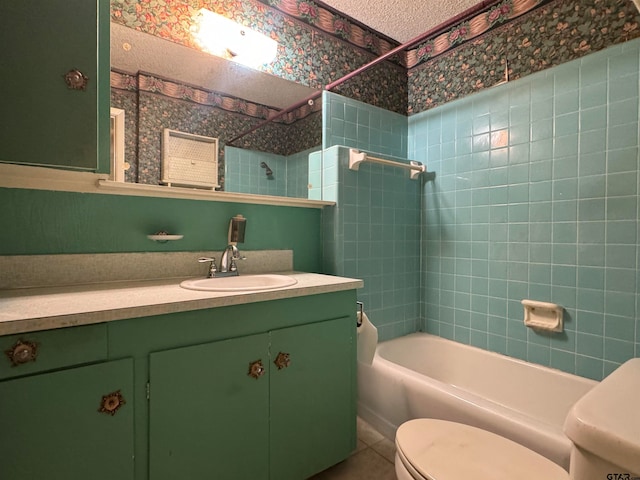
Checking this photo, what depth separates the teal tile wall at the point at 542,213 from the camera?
4.77ft

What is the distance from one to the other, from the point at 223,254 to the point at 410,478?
1.11 meters

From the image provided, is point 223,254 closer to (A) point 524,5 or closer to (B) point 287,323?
(B) point 287,323

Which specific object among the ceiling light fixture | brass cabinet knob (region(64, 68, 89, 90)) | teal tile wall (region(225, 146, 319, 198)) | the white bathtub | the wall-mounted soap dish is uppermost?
the ceiling light fixture

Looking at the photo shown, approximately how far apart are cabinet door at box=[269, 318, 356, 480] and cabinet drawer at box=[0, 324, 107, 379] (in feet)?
1.73

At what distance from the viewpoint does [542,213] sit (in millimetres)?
1692

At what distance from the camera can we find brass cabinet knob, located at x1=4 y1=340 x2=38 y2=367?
72 cm

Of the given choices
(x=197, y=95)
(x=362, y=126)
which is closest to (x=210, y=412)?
(x=197, y=95)

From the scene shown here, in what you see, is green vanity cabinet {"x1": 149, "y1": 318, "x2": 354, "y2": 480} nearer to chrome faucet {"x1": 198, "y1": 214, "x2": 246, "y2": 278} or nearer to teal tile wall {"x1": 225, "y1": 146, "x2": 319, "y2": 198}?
chrome faucet {"x1": 198, "y1": 214, "x2": 246, "y2": 278}

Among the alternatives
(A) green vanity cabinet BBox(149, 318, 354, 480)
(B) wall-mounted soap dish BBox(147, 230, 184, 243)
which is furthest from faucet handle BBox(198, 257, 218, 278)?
(A) green vanity cabinet BBox(149, 318, 354, 480)

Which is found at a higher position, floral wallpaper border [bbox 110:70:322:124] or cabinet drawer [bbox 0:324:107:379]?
floral wallpaper border [bbox 110:70:322:124]

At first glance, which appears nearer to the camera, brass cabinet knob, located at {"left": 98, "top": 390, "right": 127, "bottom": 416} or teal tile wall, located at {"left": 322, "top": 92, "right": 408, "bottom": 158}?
brass cabinet knob, located at {"left": 98, "top": 390, "right": 127, "bottom": 416}

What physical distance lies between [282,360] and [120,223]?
0.87 m

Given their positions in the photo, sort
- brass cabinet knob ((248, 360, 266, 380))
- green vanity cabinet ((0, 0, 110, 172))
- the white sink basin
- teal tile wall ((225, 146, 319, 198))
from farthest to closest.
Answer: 1. teal tile wall ((225, 146, 319, 198))
2. the white sink basin
3. brass cabinet knob ((248, 360, 266, 380))
4. green vanity cabinet ((0, 0, 110, 172))

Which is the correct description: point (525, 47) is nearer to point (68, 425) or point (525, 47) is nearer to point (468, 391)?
point (468, 391)
